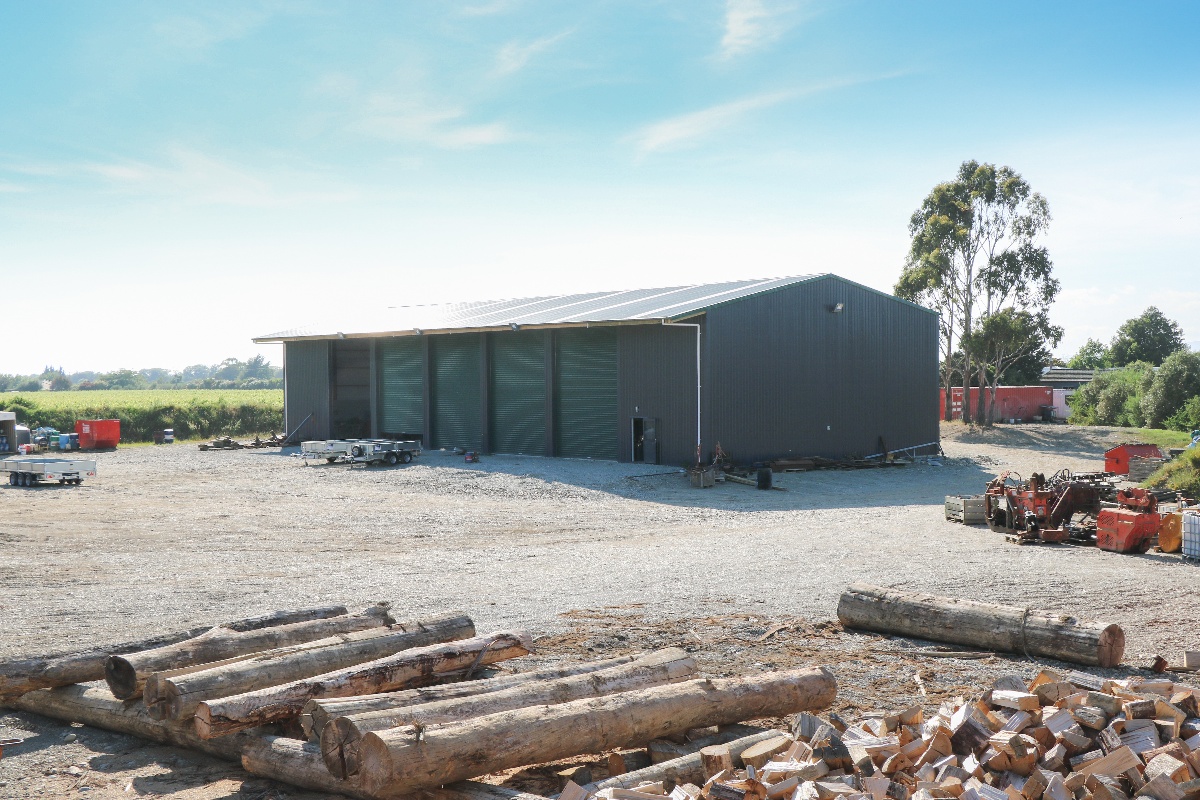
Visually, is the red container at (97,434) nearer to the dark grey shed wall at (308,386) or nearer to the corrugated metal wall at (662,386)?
the dark grey shed wall at (308,386)

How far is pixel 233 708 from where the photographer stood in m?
6.24

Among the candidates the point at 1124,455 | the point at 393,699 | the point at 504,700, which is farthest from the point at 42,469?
the point at 1124,455

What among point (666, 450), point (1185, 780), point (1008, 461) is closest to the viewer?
point (1185, 780)

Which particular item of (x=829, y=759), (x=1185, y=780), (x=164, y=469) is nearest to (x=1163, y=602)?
(x=1185, y=780)

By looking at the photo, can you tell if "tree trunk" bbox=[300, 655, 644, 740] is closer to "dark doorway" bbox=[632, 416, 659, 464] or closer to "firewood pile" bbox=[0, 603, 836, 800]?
"firewood pile" bbox=[0, 603, 836, 800]

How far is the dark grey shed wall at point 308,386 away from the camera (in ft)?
137

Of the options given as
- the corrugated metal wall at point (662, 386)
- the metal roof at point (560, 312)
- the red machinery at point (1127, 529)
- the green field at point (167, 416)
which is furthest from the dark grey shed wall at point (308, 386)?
the red machinery at point (1127, 529)

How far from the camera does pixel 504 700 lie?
6.38 metres

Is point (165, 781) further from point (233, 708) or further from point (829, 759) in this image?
point (829, 759)

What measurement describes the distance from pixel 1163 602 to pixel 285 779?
397 inches

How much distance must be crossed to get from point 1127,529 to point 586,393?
62.3 ft

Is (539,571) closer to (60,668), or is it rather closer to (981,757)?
(60,668)

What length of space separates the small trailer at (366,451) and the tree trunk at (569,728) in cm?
2518

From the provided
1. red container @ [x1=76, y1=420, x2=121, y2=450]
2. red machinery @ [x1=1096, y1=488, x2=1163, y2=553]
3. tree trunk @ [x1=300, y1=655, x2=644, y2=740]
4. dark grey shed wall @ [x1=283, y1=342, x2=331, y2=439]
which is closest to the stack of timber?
tree trunk @ [x1=300, y1=655, x2=644, y2=740]
